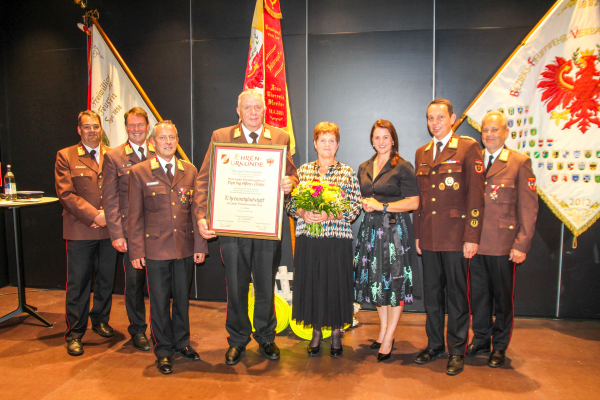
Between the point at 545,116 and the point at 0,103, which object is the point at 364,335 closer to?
the point at 545,116

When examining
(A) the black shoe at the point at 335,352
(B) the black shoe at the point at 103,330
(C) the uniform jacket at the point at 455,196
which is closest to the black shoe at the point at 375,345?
(A) the black shoe at the point at 335,352

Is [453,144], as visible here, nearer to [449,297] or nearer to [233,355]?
[449,297]

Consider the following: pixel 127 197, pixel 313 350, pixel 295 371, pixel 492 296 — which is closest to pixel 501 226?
pixel 492 296

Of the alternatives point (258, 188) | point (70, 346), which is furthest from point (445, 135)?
point (70, 346)

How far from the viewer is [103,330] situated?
3.47 metres

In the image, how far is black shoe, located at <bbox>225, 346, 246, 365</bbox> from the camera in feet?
9.58

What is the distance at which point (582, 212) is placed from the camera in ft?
12.0

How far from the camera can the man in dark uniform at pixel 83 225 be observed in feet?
10.8

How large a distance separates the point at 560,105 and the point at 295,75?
2.69 metres

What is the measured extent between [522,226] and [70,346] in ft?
12.4

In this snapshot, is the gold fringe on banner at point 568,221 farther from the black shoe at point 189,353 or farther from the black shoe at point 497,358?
the black shoe at point 189,353

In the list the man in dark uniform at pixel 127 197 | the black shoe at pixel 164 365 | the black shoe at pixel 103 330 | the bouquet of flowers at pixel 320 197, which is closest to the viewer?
the bouquet of flowers at pixel 320 197

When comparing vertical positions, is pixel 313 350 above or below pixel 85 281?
below

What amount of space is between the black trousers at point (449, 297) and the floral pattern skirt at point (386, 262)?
0.48 ft
